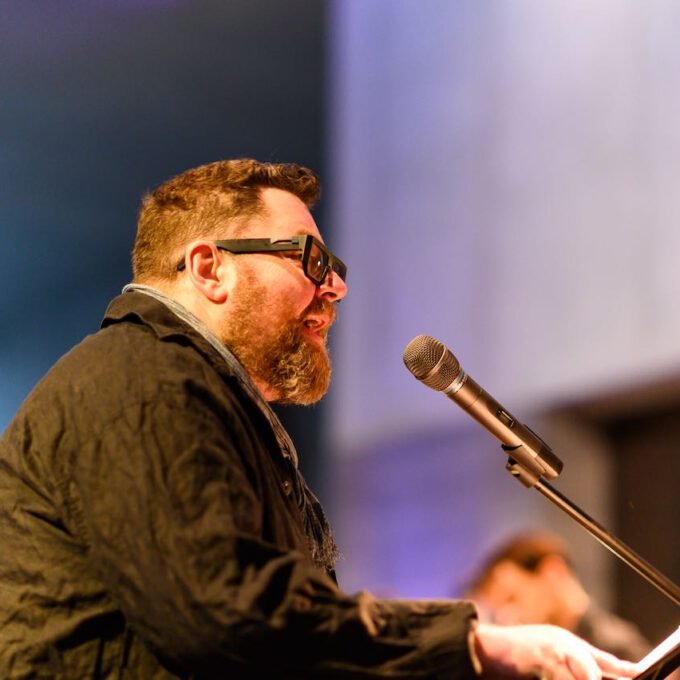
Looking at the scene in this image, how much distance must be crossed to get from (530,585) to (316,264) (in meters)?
2.26

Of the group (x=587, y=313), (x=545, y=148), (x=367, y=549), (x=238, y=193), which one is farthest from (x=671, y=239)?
(x=238, y=193)

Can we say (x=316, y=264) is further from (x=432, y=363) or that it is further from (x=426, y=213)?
(x=426, y=213)

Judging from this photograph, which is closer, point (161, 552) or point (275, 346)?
point (161, 552)

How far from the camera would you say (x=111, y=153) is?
3.96 metres

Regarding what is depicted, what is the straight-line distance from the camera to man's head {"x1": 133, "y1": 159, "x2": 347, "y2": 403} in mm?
1638

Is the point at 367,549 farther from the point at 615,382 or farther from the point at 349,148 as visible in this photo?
the point at 349,148

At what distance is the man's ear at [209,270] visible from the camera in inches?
64.3

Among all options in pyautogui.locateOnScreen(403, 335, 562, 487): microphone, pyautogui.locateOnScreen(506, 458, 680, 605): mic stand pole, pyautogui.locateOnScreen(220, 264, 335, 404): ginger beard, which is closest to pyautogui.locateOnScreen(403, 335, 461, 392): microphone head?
pyautogui.locateOnScreen(403, 335, 562, 487): microphone

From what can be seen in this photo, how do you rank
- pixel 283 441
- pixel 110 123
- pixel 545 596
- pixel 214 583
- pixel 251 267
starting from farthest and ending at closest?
pixel 110 123
pixel 545 596
pixel 251 267
pixel 283 441
pixel 214 583

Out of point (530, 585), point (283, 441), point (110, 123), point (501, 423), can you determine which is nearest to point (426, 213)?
point (110, 123)

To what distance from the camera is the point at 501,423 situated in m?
1.38

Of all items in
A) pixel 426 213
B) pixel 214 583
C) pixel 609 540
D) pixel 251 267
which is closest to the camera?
pixel 214 583

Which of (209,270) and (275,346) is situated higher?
(209,270)

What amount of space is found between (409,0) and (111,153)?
1592mm
